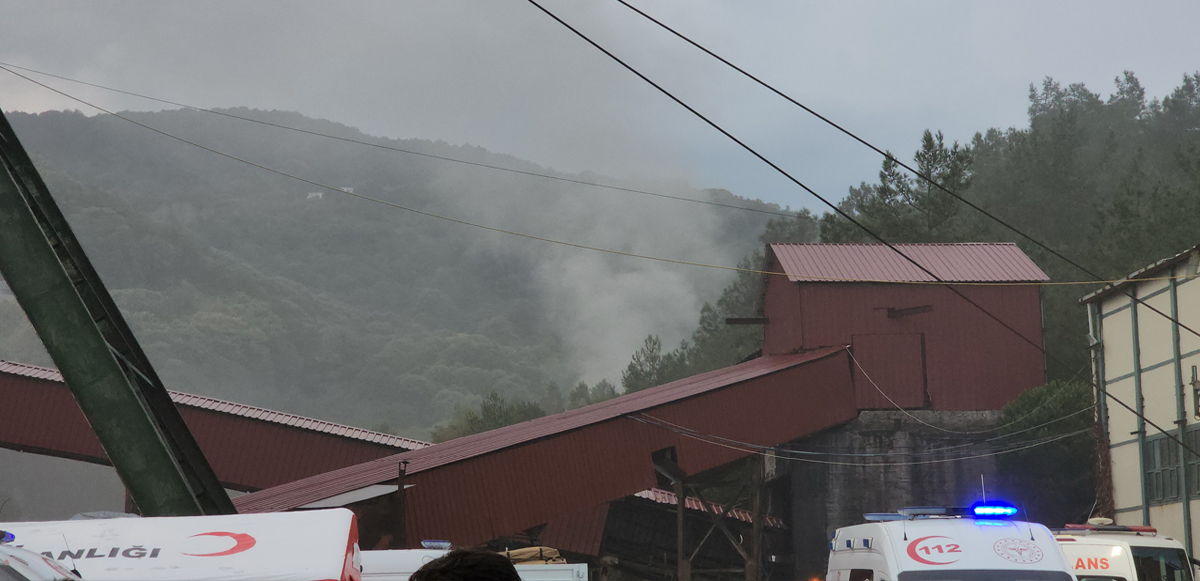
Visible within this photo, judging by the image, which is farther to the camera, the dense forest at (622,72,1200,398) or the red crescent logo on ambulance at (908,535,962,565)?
the dense forest at (622,72,1200,398)

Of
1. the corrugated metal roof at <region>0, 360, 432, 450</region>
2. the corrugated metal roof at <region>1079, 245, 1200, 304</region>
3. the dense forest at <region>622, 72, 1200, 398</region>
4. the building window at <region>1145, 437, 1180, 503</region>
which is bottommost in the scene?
the building window at <region>1145, 437, 1180, 503</region>

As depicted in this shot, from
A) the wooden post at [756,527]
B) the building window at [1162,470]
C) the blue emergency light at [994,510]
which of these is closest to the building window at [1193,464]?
the building window at [1162,470]

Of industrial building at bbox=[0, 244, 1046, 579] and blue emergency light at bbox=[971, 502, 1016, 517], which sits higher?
industrial building at bbox=[0, 244, 1046, 579]

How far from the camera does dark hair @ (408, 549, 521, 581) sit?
2375mm

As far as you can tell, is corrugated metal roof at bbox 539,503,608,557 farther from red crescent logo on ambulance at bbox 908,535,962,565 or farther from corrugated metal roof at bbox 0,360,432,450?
red crescent logo on ambulance at bbox 908,535,962,565

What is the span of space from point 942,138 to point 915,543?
200 ft

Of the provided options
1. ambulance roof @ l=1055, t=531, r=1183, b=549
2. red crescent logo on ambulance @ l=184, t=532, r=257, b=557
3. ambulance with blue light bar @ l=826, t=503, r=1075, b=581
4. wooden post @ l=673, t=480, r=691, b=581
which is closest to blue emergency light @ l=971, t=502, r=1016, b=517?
ambulance with blue light bar @ l=826, t=503, r=1075, b=581

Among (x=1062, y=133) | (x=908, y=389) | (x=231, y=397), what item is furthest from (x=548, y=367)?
(x=908, y=389)

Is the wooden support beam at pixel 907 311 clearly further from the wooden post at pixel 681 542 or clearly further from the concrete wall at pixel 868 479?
the wooden post at pixel 681 542

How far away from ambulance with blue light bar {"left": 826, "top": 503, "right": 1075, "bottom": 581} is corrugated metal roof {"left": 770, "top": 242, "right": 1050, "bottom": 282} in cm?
2979

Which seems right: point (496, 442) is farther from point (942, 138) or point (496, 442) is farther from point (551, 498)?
point (942, 138)

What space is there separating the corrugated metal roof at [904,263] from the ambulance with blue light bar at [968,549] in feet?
97.7

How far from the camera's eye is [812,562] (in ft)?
126

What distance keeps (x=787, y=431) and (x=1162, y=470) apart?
11.6 m
